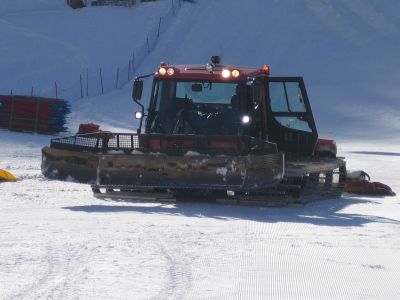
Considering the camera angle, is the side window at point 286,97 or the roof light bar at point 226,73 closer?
the roof light bar at point 226,73

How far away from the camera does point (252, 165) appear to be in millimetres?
11680

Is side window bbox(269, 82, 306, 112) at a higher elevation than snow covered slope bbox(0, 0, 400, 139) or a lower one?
lower

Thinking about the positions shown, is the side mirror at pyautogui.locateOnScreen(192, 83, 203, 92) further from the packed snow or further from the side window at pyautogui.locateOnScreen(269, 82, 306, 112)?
the packed snow

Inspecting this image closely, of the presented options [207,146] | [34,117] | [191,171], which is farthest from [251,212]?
[34,117]

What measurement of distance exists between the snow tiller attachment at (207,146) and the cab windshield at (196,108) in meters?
0.01

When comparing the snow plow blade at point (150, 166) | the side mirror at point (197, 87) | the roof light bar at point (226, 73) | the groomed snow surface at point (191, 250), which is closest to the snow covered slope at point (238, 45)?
the side mirror at point (197, 87)

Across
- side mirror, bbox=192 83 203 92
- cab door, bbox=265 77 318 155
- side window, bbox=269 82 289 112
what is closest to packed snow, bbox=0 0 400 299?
cab door, bbox=265 77 318 155

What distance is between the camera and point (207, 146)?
40.1 feet

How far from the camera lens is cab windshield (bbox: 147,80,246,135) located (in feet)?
42.5

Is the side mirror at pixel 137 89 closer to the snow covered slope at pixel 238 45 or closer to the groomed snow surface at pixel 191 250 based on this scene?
the groomed snow surface at pixel 191 250

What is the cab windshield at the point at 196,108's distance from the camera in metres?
13.0

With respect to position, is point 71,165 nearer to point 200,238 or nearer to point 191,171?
point 191,171

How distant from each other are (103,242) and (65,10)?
142 feet

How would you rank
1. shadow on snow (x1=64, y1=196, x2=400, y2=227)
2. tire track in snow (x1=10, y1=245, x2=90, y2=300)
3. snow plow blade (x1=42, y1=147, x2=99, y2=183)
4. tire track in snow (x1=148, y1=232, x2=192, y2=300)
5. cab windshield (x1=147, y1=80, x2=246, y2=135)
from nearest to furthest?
tire track in snow (x1=10, y1=245, x2=90, y2=300), tire track in snow (x1=148, y1=232, x2=192, y2=300), shadow on snow (x1=64, y1=196, x2=400, y2=227), snow plow blade (x1=42, y1=147, x2=99, y2=183), cab windshield (x1=147, y1=80, x2=246, y2=135)
